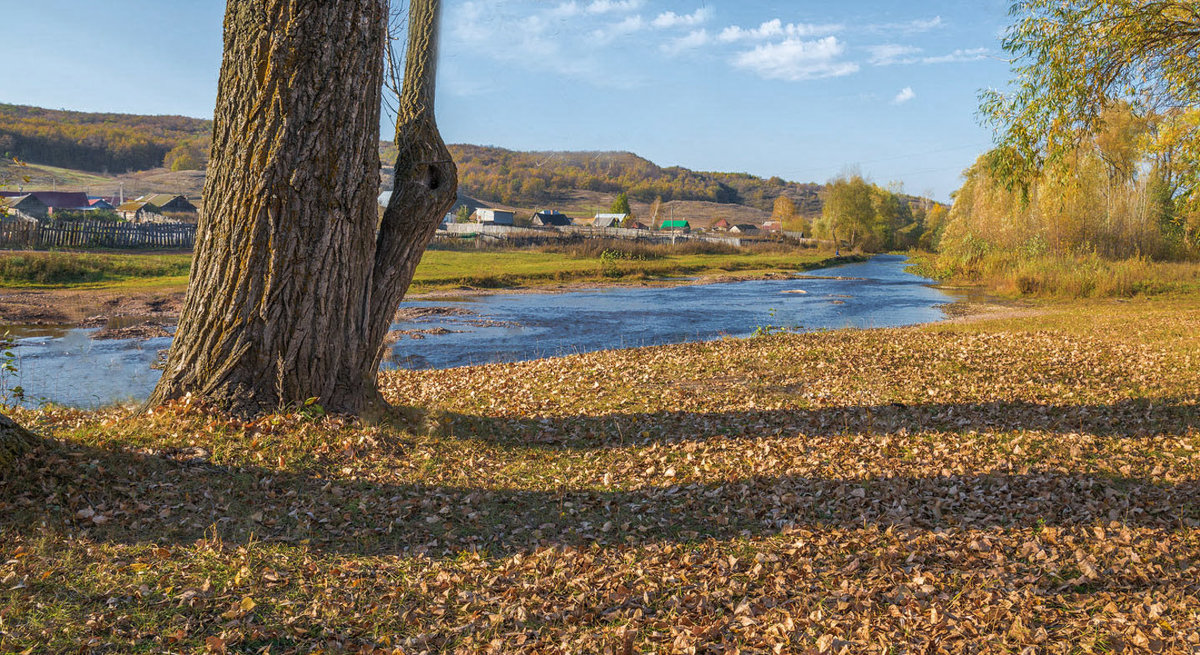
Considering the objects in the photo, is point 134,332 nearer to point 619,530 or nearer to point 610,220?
point 619,530

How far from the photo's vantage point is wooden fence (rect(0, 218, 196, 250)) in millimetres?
38344

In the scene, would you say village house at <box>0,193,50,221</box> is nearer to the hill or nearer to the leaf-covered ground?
the hill

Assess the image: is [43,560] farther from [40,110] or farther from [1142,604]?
[40,110]

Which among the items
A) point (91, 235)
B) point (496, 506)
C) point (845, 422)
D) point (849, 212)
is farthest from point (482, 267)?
point (849, 212)

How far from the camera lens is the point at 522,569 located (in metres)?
5.34

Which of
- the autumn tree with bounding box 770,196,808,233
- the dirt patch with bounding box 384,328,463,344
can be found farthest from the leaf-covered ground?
the autumn tree with bounding box 770,196,808,233

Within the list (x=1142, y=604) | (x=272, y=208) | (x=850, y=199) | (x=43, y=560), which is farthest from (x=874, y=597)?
(x=850, y=199)

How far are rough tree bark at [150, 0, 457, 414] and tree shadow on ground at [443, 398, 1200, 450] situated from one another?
1.98m

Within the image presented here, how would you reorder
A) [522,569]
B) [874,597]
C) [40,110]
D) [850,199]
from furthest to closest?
[40,110]
[850,199]
[522,569]
[874,597]

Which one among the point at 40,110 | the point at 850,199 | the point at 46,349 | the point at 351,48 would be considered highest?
the point at 40,110

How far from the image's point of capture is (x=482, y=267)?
45.2 m

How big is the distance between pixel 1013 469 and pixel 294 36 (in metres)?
8.06

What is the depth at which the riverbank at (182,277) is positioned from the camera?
2442 cm

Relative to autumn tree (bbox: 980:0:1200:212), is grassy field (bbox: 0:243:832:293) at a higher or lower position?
lower
